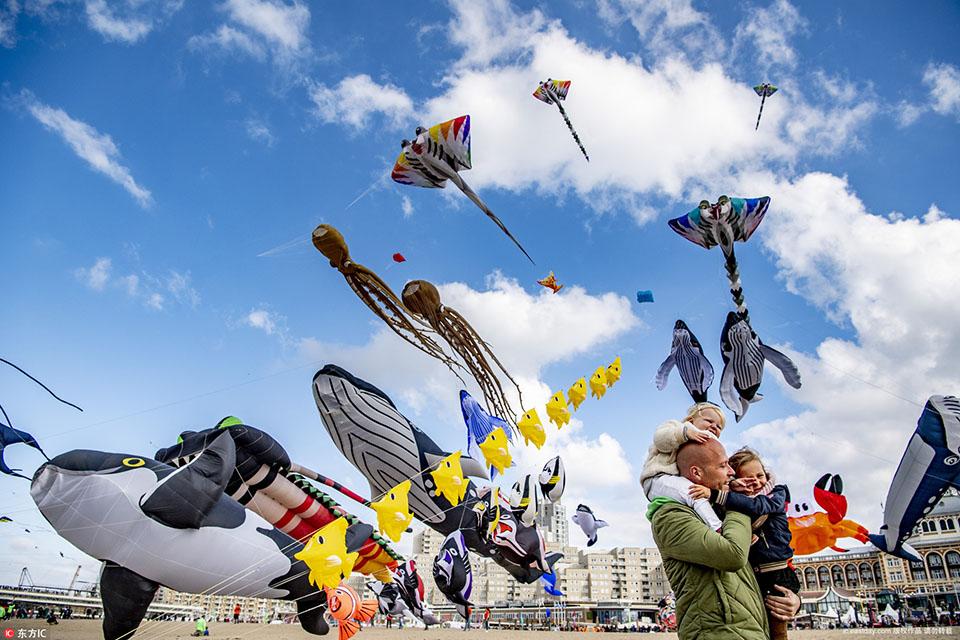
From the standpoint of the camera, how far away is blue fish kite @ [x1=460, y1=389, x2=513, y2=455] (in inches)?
350

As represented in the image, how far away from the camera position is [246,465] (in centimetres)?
713

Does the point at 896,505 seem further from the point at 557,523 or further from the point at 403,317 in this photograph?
the point at 557,523

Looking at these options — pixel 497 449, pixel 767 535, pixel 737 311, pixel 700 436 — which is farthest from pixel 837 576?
pixel 700 436

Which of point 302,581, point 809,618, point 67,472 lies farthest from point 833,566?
point 67,472

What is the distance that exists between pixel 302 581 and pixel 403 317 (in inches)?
137

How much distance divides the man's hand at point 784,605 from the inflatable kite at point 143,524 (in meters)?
5.45

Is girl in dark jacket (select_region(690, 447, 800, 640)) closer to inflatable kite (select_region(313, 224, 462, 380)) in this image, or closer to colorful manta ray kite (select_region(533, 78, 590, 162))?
inflatable kite (select_region(313, 224, 462, 380))

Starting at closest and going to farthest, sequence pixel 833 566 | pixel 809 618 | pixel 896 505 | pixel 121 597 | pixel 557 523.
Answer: pixel 121 597 < pixel 896 505 < pixel 809 618 < pixel 833 566 < pixel 557 523

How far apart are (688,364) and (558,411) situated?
4.33m

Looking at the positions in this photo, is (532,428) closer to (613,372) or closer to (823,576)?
(613,372)

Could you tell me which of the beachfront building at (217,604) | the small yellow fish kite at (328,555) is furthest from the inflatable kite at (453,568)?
the small yellow fish kite at (328,555)

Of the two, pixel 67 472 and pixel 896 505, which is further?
pixel 896 505

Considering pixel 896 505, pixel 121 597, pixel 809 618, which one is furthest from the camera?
pixel 809 618

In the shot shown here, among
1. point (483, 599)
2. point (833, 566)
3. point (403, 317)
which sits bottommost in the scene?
point (483, 599)
